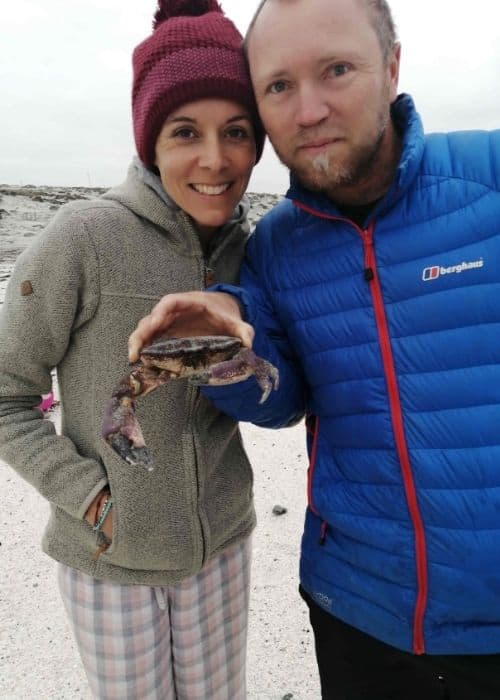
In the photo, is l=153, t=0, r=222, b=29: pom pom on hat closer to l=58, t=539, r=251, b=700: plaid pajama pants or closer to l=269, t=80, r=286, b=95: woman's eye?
l=269, t=80, r=286, b=95: woman's eye

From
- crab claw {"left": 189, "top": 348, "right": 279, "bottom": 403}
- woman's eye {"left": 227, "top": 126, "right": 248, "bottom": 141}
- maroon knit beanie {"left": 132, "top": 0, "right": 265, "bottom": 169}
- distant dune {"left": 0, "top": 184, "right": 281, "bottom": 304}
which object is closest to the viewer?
crab claw {"left": 189, "top": 348, "right": 279, "bottom": 403}

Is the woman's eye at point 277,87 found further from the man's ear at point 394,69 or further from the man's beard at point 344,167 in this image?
the man's ear at point 394,69

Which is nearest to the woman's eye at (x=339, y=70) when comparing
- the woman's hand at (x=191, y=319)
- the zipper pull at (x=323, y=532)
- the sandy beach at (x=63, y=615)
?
the woman's hand at (x=191, y=319)

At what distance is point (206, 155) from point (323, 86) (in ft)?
1.62

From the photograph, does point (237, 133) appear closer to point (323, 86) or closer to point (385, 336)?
point (323, 86)

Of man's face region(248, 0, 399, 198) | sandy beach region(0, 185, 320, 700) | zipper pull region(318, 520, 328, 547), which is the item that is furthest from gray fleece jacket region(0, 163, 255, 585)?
sandy beach region(0, 185, 320, 700)

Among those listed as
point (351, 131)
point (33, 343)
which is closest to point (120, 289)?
point (33, 343)

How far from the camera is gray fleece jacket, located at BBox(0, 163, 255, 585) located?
2.04m

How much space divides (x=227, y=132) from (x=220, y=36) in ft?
1.30

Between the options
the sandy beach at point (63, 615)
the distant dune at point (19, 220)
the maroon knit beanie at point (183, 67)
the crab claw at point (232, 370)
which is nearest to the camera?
the crab claw at point (232, 370)

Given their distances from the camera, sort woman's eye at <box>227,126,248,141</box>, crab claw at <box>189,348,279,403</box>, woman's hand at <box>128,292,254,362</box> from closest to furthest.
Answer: woman's hand at <box>128,292,254,362</box>
crab claw at <box>189,348,279,403</box>
woman's eye at <box>227,126,248,141</box>

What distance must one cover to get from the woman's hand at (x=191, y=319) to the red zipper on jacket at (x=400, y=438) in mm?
514

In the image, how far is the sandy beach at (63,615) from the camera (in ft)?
9.87

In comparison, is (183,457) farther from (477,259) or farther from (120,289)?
(477,259)
